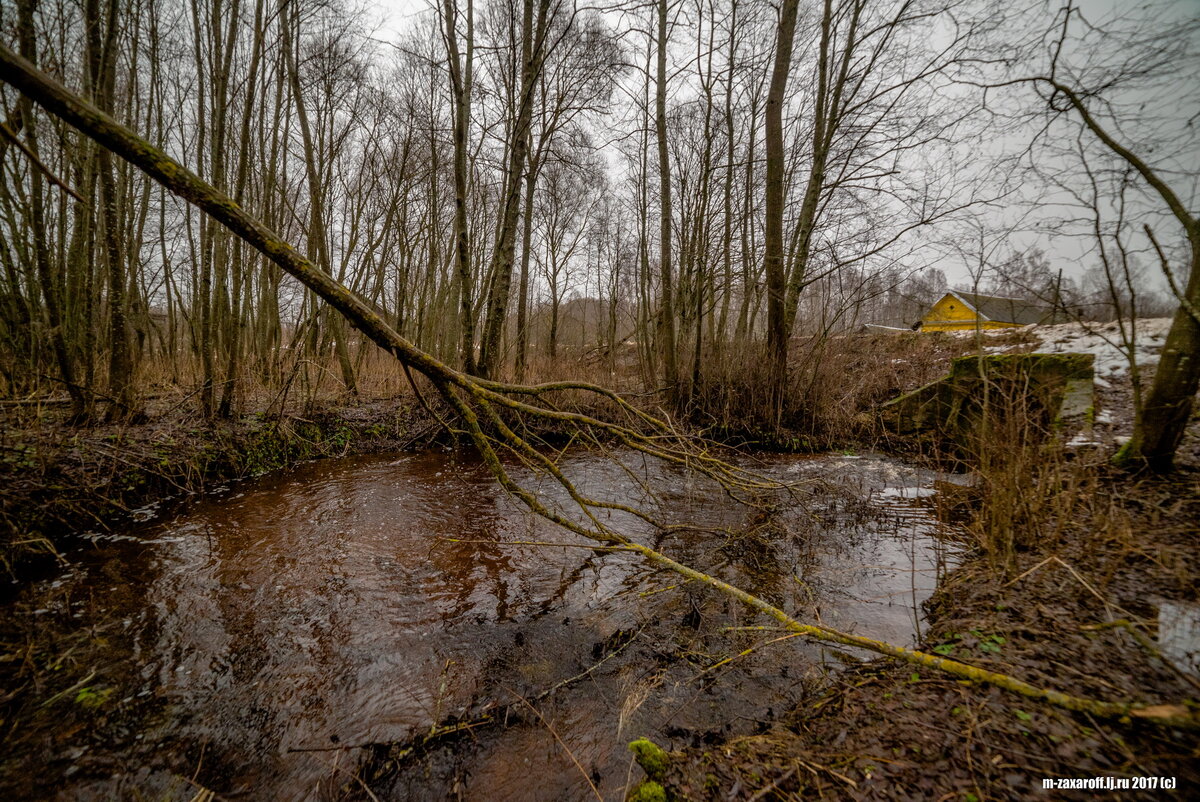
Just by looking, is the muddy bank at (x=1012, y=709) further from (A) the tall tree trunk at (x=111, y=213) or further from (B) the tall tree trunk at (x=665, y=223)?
(A) the tall tree trunk at (x=111, y=213)

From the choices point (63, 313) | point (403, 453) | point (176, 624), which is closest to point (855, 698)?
point (176, 624)

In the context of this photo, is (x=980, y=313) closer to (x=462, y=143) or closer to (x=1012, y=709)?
(x=1012, y=709)

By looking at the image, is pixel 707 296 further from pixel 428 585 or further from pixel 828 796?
pixel 828 796

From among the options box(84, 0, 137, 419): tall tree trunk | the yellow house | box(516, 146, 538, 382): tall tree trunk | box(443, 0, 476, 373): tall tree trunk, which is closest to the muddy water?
box(84, 0, 137, 419): tall tree trunk

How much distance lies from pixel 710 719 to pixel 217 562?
4.06 m

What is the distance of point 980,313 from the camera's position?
392 centimetres

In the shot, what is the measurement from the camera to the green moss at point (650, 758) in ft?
5.44

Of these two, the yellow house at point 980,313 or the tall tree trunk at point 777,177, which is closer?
the yellow house at point 980,313

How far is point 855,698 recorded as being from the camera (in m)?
1.98

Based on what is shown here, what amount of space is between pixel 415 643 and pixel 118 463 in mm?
4217

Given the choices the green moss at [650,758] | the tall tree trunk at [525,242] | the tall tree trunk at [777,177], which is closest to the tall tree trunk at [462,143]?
the tall tree trunk at [525,242]

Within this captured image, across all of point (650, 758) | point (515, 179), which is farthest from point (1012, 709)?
point (515, 179)

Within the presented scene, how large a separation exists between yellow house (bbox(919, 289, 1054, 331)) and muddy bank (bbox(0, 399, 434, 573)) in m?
7.85

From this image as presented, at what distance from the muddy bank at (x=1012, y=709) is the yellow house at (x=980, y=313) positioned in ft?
6.53
